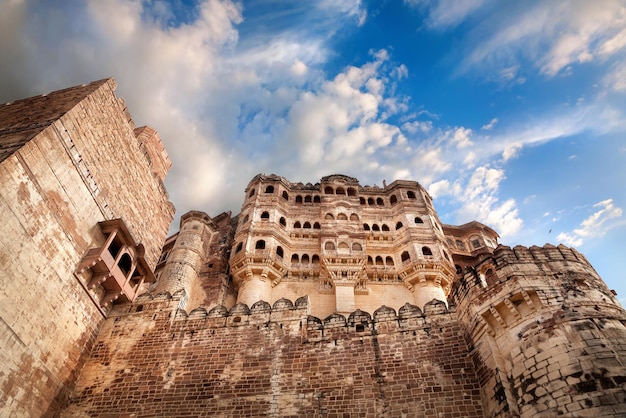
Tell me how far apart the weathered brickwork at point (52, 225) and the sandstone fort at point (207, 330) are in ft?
0.15

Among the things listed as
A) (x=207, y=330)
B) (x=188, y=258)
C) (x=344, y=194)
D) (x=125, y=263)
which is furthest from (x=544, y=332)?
(x=344, y=194)

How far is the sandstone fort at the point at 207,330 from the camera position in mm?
8844

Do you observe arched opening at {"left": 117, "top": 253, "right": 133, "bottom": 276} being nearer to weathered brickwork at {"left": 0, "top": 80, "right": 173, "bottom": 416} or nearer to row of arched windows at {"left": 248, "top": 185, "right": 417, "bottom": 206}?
weathered brickwork at {"left": 0, "top": 80, "right": 173, "bottom": 416}

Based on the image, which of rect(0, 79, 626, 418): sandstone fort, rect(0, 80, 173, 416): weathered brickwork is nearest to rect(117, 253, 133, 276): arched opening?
rect(0, 79, 626, 418): sandstone fort

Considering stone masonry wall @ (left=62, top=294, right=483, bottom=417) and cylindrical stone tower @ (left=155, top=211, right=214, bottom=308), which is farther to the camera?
cylindrical stone tower @ (left=155, top=211, right=214, bottom=308)

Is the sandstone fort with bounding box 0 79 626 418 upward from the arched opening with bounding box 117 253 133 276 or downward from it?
downward

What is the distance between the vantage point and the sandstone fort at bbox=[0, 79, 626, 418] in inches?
348

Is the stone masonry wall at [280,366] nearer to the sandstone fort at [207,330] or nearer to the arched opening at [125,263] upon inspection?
the sandstone fort at [207,330]

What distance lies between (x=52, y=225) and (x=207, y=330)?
16.7 ft

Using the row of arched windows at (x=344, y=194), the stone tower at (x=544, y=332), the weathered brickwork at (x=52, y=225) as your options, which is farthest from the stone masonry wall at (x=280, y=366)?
the row of arched windows at (x=344, y=194)

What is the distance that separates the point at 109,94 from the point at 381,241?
19.6 m

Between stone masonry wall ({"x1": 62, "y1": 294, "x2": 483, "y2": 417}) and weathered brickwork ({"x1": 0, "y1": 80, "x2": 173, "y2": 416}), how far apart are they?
4.21 ft

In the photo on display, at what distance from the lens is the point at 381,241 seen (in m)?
28.8

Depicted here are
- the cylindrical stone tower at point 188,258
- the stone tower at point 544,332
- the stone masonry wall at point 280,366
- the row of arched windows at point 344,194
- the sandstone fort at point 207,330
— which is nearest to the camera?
the stone tower at point 544,332
